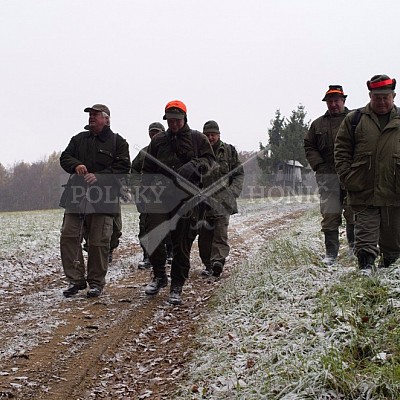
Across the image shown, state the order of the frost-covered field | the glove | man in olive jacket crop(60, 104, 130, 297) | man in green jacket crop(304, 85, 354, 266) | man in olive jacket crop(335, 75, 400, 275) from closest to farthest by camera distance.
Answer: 1. the frost-covered field
2. man in olive jacket crop(335, 75, 400, 275)
3. the glove
4. man in olive jacket crop(60, 104, 130, 297)
5. man in green jacket crop(304, 85, 354, 266)

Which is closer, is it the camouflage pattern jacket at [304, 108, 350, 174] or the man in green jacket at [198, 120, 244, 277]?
the camouflage pattern jacket at [304, 108, 350, 174]

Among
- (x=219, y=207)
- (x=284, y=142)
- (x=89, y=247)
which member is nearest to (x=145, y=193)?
(x=89, y=247)

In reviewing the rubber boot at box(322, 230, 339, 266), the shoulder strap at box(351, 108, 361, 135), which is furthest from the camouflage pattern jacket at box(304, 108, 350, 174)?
the shoulder strap at box(351, 108, 361, 135)

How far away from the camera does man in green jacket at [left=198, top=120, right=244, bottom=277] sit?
9000mm

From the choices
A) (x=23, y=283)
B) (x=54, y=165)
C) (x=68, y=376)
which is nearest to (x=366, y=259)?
(x=68, y=376)

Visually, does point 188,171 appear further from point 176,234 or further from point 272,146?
point 272,146

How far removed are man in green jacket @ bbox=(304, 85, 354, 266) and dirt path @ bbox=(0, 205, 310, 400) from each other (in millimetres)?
1922

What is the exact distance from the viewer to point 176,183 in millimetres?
6973

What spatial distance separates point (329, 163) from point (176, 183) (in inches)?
94.3

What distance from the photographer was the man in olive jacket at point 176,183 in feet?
22.8

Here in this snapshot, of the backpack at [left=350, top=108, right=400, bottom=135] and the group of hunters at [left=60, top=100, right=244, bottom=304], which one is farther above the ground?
the backpack at [left=350, top=108, right=400, bottom=135]

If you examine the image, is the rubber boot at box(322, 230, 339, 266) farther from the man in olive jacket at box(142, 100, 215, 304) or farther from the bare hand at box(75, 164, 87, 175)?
the bare hand at box(75, 164, 87, 175)

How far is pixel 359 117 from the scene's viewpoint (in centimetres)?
618

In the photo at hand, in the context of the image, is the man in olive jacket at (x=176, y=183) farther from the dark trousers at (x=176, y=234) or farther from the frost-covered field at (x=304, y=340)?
the frost-covered field at (x=304, y=340)
